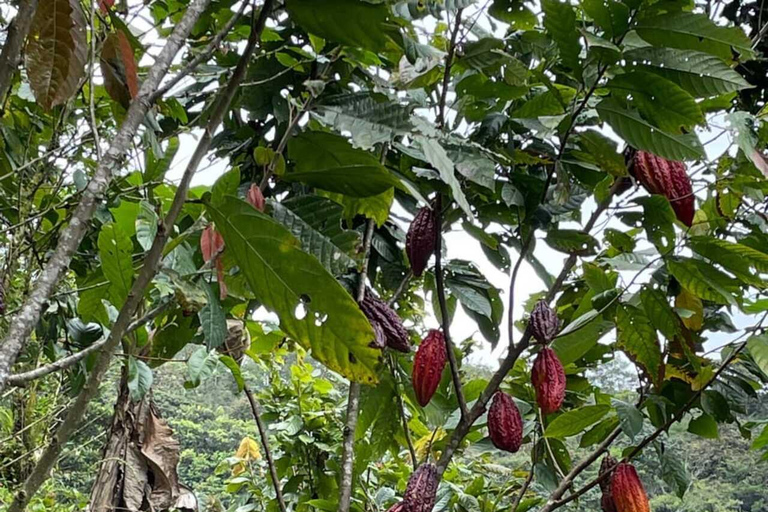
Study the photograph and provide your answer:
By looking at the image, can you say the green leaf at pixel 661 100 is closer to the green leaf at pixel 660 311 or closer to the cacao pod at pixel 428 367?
the green leaf at pixel 660 311

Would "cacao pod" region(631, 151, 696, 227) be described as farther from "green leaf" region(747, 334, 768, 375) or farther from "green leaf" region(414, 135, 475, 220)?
"green leaf" region(414, 135, 475, 220)

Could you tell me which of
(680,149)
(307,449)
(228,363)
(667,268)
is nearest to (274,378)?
(307,449)

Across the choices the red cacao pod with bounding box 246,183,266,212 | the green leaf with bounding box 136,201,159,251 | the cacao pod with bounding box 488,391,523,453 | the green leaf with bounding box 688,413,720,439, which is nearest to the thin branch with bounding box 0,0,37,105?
the red cacao pod with bounding box 246,183,266,212

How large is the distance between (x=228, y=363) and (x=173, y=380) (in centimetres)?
646

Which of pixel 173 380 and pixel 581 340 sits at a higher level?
pixel 173 380

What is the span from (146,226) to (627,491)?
73cm

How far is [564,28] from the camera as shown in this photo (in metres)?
0.75

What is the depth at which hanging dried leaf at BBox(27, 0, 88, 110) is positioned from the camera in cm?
48

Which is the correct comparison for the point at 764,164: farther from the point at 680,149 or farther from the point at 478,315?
the point at 478,315

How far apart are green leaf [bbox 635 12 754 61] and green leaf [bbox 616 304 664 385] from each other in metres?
0.35

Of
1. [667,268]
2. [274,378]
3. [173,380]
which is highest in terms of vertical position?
[173,380]

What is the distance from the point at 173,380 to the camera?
6996 mm

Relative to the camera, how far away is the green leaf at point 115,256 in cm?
61

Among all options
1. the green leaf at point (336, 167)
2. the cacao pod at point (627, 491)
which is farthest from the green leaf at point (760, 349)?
the green leaf at point (336, 167)
